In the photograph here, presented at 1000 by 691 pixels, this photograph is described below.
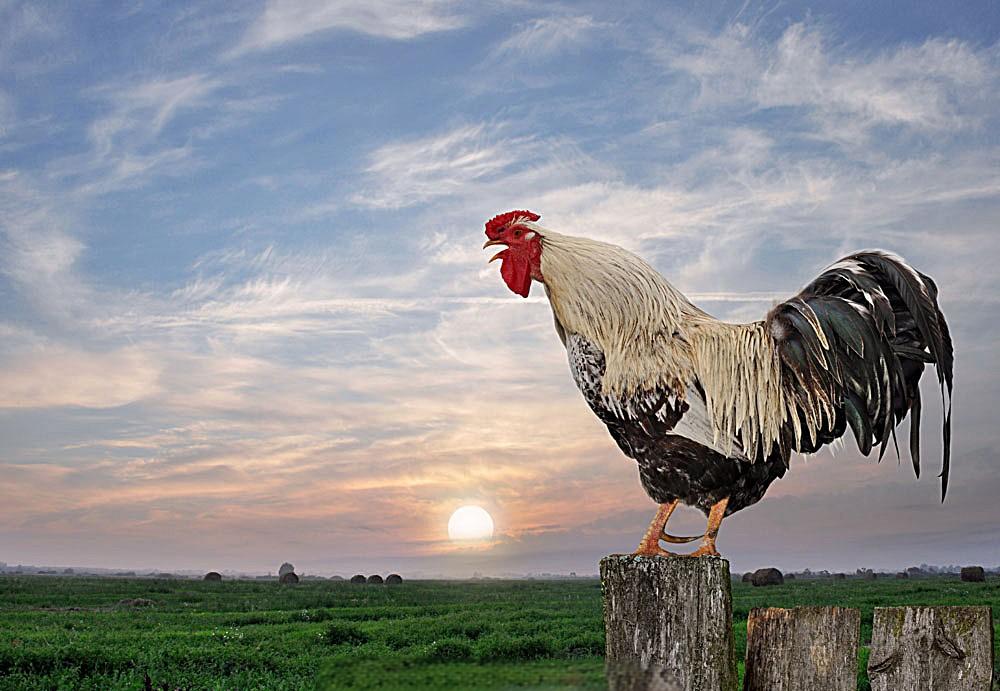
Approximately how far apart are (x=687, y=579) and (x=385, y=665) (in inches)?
105

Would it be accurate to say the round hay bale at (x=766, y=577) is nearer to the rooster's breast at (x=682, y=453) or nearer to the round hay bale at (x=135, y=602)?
the round hay bale at (x=135, y=602)

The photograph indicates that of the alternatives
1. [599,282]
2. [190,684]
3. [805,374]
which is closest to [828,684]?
[805,374]

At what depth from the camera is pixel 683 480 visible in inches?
153

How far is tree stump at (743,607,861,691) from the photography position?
10.8 feet

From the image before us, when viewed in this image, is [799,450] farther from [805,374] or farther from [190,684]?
[190,684]

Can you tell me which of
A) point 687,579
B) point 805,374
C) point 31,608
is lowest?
point 31,608

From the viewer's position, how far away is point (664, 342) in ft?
13.6

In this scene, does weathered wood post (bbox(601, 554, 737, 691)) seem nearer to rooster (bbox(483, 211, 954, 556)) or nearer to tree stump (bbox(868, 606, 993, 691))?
rooster (bbox(483, 211, 954, 556))

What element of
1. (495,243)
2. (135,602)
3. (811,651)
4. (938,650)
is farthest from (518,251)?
(135,602)

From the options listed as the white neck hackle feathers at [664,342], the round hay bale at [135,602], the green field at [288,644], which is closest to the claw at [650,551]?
the white neck hackle feathers at [664,342]

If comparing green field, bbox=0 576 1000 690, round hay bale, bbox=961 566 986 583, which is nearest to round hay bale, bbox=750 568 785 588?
round hay bale, bbox=961 566 986 583

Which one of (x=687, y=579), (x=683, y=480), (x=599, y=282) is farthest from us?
(x=599, y=282)

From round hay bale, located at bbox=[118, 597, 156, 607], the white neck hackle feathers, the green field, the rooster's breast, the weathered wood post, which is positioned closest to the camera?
the green field

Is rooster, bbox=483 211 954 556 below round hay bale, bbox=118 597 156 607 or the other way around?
the other way around
